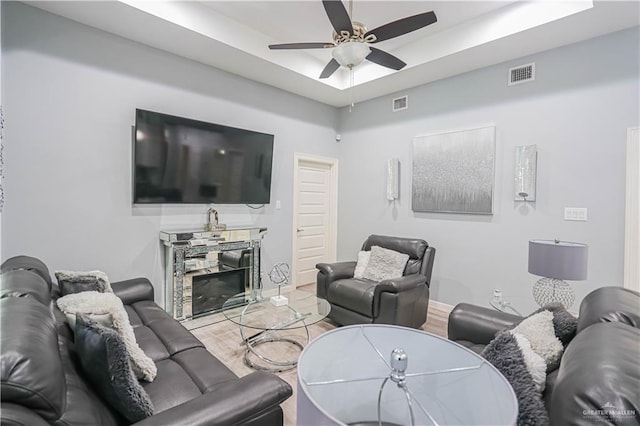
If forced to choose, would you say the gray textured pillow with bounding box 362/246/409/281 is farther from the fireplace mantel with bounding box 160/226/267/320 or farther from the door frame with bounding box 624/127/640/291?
the door frame with bounding box 624/127/640/291

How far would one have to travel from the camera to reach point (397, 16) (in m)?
3.34

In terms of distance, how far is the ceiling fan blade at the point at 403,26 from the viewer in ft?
7.50

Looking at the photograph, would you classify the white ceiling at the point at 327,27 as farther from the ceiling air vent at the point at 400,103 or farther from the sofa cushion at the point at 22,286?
the sofa cushion at the point at 22,286

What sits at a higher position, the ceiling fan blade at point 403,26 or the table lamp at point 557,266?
the ceiling fan blade at point 403,26

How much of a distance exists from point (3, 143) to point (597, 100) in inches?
214

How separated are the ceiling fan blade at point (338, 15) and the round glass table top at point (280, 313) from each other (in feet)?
7.59

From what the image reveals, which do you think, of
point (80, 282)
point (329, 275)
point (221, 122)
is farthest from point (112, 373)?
point (221, 122)

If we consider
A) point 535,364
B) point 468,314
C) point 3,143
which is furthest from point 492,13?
point 3,143

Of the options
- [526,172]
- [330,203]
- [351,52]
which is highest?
Result: [351,52]

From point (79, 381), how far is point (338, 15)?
99.2 inches

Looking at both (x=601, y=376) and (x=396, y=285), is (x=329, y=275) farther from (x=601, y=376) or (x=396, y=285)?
(x=601, y=376)

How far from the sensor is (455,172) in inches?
158

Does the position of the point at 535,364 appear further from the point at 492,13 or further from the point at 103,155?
→ the point at 103,155

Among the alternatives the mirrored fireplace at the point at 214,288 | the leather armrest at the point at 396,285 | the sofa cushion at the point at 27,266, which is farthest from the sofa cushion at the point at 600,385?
the mirrored fireplace at the point at 214,288
